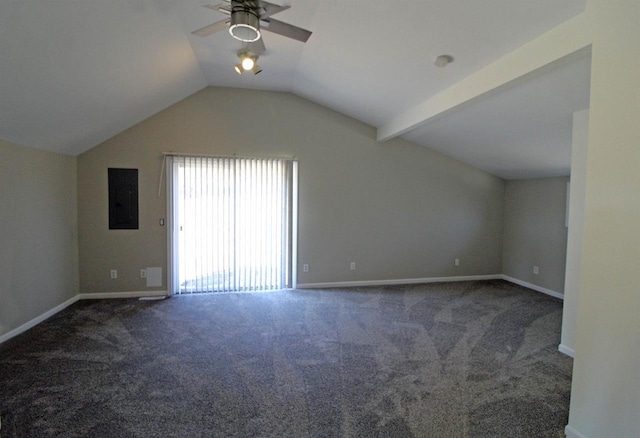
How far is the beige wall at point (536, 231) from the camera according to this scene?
466cm

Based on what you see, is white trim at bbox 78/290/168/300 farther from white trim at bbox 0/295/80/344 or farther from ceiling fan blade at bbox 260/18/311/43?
ceiling fan blade at bbox 260/18/311/43

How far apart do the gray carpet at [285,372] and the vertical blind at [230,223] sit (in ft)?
2.15

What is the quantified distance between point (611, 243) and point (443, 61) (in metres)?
1.90

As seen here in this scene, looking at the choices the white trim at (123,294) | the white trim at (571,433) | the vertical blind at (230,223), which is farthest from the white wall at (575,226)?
the white trim at (123,294)

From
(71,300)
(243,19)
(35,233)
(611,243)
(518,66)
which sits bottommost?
(71,300)

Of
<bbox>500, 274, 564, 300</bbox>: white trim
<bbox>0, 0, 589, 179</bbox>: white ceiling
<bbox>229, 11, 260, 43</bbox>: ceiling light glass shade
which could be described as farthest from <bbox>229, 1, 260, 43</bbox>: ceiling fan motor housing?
<bbox>500, 274, 564, 300</bbox>: white trim

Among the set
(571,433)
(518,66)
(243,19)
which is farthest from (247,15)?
(571,433)

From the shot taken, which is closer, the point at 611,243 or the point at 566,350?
the point at 611,243

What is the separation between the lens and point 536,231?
5.04m

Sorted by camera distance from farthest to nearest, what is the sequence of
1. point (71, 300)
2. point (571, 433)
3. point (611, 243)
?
point (71, 300)
point (571, 433)
point (611, 243)

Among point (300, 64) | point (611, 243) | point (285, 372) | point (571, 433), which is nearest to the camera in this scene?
point (611, 243)

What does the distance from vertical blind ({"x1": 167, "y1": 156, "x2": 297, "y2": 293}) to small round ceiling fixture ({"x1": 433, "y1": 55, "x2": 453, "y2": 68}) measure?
252 cm

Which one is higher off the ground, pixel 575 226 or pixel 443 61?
pixel 443 61

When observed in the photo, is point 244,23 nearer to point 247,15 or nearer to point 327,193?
point 247,15
